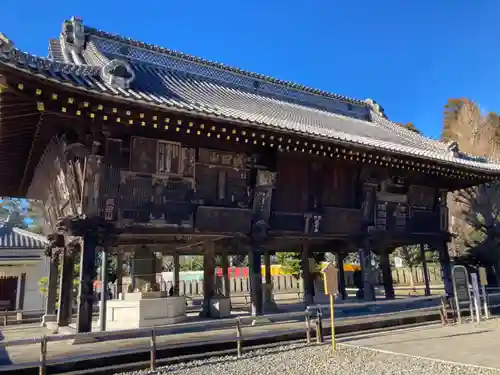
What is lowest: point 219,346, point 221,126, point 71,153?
point 219,346

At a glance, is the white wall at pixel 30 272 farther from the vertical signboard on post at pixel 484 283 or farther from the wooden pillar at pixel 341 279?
the vertical signboard on post at pixel 484 283

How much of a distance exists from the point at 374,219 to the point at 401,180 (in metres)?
2.15

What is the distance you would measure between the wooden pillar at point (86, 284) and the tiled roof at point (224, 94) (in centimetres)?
364

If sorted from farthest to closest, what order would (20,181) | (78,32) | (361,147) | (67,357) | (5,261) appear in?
1. (5,261)
2. (20,181)
3. (78,32)
4. (361,147)
5. (67,357)

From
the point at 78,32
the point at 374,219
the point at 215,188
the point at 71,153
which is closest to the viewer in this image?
the point at 71,153

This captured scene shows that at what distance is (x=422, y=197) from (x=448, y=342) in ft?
25.2

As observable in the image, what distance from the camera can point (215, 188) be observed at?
11227 millimetres

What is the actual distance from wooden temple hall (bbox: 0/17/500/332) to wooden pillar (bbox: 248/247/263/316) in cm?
4

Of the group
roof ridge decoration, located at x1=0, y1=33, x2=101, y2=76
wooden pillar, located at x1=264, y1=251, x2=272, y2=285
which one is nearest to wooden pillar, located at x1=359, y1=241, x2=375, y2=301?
wooden pillar, located at x1=264, y1=251, x2=272, y2=285

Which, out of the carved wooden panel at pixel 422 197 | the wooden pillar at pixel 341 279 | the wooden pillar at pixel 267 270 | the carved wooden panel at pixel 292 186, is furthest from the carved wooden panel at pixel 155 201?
the wooden pillar at pixel 341 279

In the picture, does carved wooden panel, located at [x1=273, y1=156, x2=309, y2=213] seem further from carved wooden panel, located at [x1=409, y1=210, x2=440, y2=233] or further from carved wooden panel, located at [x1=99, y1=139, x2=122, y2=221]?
carved wooden panel, located at [x1=409, y1=210, x2=440, y2=233]

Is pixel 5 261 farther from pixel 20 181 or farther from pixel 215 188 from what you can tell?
pixel 215 188

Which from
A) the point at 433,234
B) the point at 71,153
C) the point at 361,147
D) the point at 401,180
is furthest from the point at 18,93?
the point at 433,234

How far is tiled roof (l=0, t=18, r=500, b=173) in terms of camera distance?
9048mm
